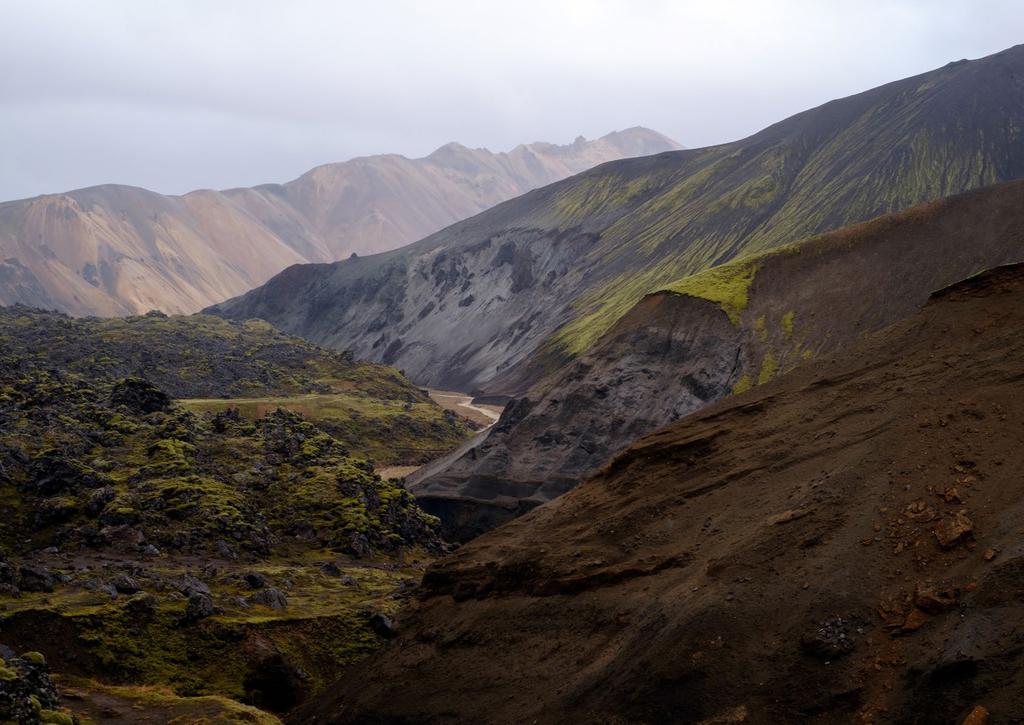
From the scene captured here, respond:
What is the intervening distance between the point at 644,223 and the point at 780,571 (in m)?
137

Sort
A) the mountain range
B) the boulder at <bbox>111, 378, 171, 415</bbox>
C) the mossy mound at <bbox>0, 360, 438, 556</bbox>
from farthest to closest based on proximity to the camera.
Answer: the mountain range
the boulder at <bbox>111, 378, 171, 415</bbox>
the mossy mound at <bbox>0, 360, 438, 556</bbox>

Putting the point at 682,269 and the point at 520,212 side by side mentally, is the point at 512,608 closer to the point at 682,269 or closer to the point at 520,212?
the point at 682,269

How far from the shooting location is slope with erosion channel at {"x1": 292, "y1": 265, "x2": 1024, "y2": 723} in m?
18.9

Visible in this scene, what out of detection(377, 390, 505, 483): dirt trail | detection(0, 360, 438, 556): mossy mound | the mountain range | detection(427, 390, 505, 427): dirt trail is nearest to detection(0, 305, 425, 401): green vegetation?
detection(427, 390, 505, 427): dirt trail

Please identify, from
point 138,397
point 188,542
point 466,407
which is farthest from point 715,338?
point 466,407

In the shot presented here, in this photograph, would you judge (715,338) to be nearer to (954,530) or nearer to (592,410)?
(592,410)

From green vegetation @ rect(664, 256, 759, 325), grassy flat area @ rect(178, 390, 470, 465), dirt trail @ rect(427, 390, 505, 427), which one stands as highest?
green vegetation @ rect(664, 256, 759, 325)

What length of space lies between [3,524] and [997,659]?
1252 inches

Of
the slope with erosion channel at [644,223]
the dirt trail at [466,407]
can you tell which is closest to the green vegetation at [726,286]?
the dirt trail at [466,407]

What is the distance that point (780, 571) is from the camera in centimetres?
2194

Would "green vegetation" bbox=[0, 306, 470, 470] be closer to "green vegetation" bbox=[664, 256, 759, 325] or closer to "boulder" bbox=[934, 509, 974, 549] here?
"green vegetation" bbox=[664, 256, 759, 325]

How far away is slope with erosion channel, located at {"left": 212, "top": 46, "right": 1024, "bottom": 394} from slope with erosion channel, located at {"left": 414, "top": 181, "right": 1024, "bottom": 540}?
1636 inches

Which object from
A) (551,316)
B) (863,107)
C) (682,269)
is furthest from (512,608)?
(863,107)

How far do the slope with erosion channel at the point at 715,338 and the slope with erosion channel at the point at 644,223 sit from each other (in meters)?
41.5
